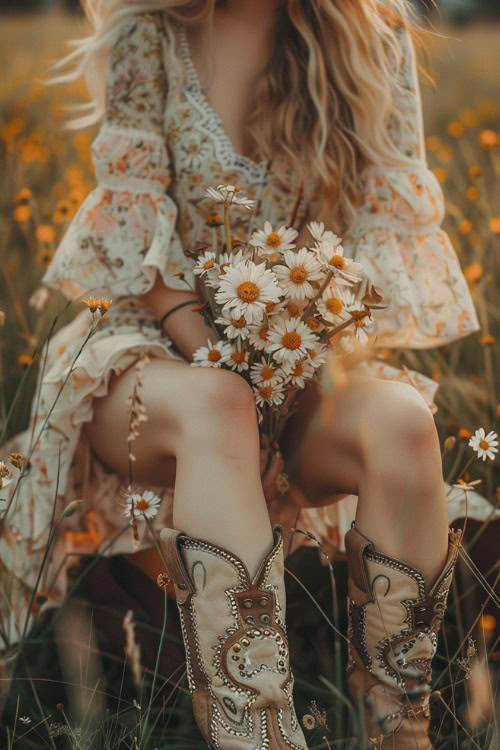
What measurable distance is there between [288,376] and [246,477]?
0.52 ft

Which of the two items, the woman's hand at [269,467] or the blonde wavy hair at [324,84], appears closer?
the woman's hand at [269,467]

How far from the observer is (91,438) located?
5.47 ft

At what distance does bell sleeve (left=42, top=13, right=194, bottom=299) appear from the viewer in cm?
174

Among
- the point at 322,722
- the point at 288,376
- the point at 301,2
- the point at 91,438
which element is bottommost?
the point at 322,722

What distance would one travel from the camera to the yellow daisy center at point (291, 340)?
49.6 inches

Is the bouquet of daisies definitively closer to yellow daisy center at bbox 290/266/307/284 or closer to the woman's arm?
yellow daisy center at bbox 290/266/307/284

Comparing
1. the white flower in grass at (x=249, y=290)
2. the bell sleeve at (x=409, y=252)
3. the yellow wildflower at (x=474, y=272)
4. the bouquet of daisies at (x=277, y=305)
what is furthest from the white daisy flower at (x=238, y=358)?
the yellow wildflower at (x=474, y=272)

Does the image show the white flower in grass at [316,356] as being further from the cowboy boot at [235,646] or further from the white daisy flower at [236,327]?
the cowboy boot at [235,646]

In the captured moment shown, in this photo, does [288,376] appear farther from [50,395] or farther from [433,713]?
[433,713]

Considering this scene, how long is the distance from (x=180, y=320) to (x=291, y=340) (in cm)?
47

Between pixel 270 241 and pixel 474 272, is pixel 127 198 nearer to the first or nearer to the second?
pixel 270 241

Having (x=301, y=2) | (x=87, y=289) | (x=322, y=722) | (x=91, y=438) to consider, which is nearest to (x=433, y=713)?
(x=322, y=722)

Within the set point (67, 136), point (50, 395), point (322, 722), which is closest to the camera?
point (322, 722)

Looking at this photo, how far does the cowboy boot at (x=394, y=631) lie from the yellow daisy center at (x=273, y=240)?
0.46 m
